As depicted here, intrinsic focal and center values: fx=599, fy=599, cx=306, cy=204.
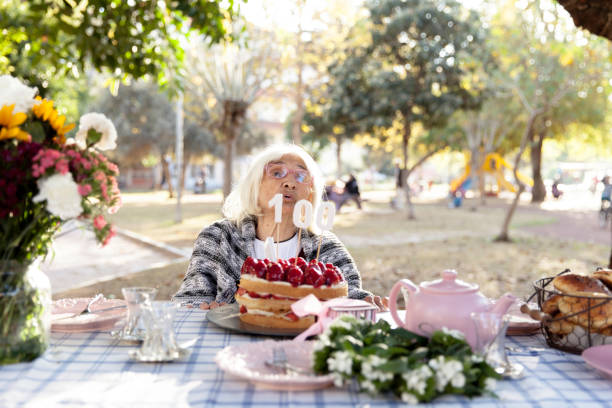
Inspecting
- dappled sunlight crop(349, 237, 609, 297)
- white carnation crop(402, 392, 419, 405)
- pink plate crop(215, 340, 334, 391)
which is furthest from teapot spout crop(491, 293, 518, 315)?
dappled sunlight crop(349, 237, 609, 297)

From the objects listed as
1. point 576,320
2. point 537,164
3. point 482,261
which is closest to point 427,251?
point 482,261

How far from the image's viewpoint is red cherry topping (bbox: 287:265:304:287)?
86.9 inches

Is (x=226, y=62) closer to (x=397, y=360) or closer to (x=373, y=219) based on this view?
(x=373, y=219)

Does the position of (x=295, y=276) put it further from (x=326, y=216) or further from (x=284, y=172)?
(x=284, y=172)

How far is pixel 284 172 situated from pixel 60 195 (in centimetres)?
179

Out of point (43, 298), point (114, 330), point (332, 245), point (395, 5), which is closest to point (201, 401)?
point (43, 298)

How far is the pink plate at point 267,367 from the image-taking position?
1.56m

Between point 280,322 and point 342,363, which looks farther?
point 280,322

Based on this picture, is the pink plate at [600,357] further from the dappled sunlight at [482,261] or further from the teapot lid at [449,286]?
the dappled sunlight at [482,261]

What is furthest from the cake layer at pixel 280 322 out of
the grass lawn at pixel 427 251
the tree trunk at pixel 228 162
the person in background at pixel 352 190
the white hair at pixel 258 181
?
the person in background at pixel 352 190

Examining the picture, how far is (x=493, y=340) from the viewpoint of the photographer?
1677 millimetres

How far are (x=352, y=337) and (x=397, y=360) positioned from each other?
0.17 metres

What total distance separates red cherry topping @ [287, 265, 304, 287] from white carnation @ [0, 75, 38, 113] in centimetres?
104

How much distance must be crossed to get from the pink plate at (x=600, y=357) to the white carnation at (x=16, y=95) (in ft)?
5.98
